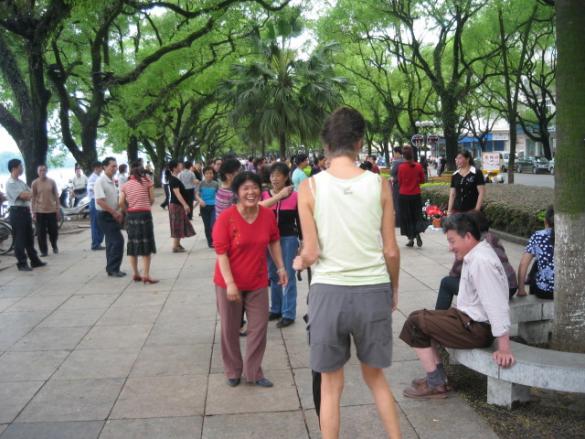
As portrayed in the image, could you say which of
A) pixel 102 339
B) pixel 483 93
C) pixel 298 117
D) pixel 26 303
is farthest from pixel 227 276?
pixel 483 93

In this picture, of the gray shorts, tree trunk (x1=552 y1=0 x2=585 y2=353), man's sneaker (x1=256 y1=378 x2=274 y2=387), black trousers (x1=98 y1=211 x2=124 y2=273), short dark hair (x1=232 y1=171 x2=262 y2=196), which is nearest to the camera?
the gray shorts

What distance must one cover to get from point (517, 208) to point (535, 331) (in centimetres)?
662

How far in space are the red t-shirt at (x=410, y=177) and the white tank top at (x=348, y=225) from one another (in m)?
7.62

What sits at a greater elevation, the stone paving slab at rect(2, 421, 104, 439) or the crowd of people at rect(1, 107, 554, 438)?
the crowd of people at rect(1, 107, 554, 438)

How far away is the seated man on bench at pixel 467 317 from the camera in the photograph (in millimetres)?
3559

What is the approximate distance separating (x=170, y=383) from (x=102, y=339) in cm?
148

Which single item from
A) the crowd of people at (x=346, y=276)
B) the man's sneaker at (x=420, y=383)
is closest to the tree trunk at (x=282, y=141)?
the crowd of people at (x=346, y=276)

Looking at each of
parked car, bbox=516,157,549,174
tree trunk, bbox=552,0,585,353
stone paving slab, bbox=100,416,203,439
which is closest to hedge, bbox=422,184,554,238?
tree trunk, bbox=552,0,585,353

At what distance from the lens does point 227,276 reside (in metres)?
4.05

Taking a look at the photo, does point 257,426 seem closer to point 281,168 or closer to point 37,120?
point 281,168

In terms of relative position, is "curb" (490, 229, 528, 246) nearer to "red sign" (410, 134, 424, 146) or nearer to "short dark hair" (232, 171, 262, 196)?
"short dark hair" (232, 171, 262, 196)

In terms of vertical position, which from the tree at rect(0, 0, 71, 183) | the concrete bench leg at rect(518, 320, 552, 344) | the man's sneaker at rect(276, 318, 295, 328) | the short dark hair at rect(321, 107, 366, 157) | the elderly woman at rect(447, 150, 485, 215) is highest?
the tree at rect(0, 0, 71, 183)

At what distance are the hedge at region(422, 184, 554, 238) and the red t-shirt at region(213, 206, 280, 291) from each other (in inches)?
270

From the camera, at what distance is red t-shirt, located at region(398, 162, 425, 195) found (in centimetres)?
1020
